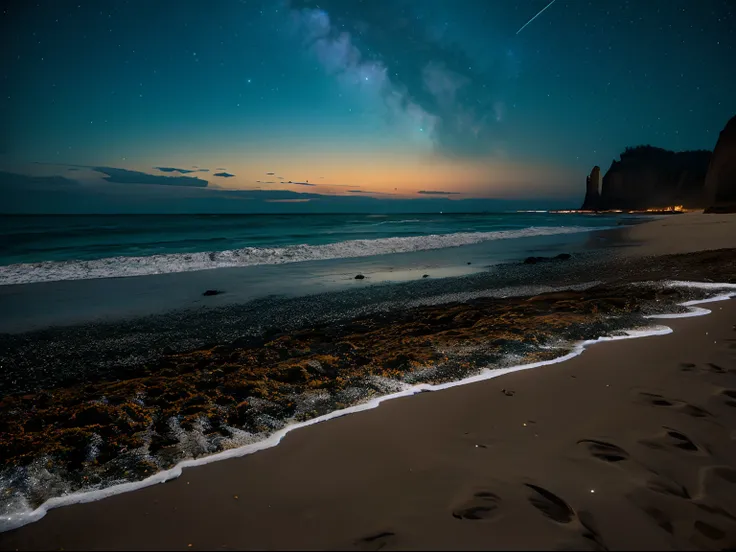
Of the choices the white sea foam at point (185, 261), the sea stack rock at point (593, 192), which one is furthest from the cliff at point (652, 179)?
the white sea foam at point (185, 261)

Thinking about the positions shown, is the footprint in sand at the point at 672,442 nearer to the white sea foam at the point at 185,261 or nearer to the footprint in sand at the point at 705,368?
the footprint in sand at the point at 705,368

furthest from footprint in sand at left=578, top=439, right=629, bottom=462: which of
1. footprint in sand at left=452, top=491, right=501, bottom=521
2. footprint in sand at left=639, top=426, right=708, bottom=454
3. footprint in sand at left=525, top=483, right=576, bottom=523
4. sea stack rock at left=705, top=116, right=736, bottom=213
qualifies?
sea stack rock at left=705, top=116, right=736, bottom=213

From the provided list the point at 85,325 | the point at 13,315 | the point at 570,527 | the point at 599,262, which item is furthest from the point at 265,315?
the point at 599,262

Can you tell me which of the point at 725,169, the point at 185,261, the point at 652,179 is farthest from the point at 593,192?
the point at 185,261

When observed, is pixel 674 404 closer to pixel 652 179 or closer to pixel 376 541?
pixel 376 541

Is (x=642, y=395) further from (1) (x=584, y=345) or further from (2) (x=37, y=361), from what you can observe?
(2) (x=37, y=361)

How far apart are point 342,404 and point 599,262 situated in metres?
11.0

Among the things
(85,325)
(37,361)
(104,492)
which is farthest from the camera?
(85,325)

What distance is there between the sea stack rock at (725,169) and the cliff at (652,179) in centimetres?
5680

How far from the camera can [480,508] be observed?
1590 millimetres

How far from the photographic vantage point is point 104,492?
1903mm

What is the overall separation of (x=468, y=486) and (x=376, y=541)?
534 millimetres

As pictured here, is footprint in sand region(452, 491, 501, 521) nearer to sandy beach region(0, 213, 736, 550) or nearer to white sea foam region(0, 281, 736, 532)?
sandy beach region(0, 213, 736, 550)

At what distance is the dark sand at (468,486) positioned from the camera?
1.47 meters
